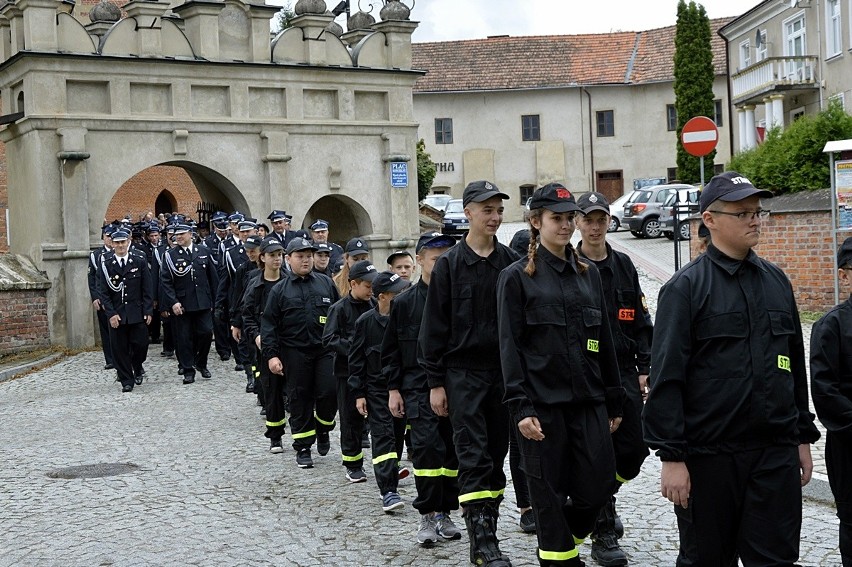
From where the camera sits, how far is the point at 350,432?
34.6 ft

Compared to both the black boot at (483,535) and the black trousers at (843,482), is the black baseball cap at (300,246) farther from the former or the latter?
the black trousers at (843,482)

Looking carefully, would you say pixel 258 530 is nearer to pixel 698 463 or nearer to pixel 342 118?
pixel 698 463

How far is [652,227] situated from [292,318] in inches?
1107

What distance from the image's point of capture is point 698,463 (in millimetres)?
5266

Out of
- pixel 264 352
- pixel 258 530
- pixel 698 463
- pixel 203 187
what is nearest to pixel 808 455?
pixel 698 463

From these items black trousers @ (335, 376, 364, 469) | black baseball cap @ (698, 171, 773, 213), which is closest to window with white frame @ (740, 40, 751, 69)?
black trousers @ (335, 376, 364, 469)

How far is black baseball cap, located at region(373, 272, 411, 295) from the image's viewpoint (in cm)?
959

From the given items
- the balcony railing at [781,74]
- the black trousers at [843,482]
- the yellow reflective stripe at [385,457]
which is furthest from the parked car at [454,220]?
the black trousers at [843,482]

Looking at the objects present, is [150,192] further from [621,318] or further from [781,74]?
[621,318]

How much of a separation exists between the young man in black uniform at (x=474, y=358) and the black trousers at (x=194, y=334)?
11393mm

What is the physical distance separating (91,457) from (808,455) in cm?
834

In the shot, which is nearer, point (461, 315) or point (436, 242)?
point (461, 315)

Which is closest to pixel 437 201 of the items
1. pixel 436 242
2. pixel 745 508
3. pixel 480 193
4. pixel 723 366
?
pixel 436 242

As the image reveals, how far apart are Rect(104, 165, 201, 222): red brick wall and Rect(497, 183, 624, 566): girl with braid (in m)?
43.0
